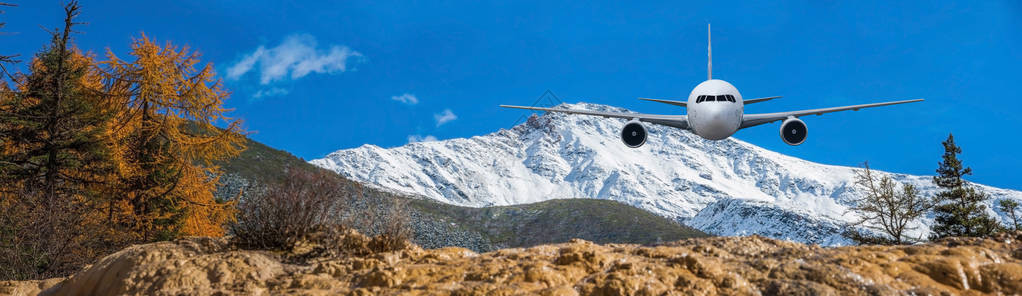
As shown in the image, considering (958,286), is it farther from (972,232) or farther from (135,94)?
(972,232)

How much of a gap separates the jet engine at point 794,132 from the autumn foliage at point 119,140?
16.4m

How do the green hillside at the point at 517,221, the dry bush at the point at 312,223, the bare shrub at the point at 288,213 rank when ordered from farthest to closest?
the green hillside at the point at 517,221
the bare shrub at the point at 288,213
the dry bush at the point at 312,223

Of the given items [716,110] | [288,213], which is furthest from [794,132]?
[288,213]

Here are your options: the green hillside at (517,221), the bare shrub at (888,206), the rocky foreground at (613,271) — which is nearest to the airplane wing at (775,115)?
the rocky foreground at (613,271)

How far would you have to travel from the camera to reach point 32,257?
543 inches

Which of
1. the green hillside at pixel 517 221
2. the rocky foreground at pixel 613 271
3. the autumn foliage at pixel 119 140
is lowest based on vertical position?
the rocky foreground at pixel 613 271

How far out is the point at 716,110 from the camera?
555 inches

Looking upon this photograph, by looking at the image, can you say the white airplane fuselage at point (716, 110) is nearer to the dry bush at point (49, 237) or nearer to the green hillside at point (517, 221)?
the dry bush at point (49, 237)

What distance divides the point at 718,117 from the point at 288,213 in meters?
10.7

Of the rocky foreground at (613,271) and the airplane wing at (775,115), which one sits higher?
the airplane wing at (775,115)

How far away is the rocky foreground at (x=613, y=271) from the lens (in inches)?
182

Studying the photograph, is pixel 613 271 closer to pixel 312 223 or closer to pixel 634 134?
pixel 312 223

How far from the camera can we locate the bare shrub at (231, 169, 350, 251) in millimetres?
6941

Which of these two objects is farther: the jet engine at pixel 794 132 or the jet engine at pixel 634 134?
the jet engine at pixel 634 134
